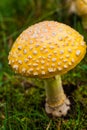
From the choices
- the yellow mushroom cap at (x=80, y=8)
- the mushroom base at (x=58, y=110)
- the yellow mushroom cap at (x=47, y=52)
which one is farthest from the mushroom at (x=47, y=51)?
the yellow mushroom cap at (x=80, y=8)

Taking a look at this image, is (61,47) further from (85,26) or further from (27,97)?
(85,26)

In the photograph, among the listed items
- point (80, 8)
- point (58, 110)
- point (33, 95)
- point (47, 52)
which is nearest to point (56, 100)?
point (58, 110)

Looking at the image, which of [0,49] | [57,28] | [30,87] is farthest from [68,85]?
[0,49]

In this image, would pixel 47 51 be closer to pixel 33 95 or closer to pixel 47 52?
pixel 47 52

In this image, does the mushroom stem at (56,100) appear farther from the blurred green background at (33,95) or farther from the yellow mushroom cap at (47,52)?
the yellow mushroom cap at (47,52)

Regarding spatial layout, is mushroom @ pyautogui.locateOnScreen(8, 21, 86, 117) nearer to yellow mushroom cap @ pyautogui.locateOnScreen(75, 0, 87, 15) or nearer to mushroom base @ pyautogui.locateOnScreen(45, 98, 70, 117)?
mushroom base @ pyautogui.locateOnScreen(45, 98, 70, 117)

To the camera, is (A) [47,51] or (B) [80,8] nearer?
(A) [47,51]

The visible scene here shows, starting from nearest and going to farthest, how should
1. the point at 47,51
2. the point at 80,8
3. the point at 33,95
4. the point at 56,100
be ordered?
the point at 47,51 → the point at 56,100 → the point at 33,95 → the point at 80,8

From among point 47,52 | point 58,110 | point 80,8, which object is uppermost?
point 80,8

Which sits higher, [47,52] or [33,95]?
[47,52]
